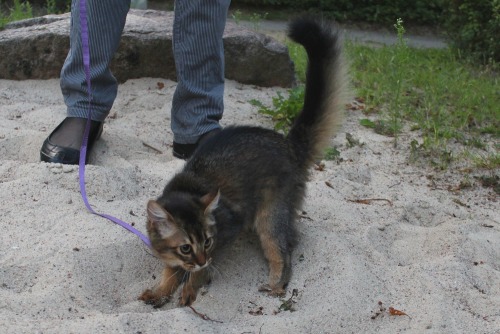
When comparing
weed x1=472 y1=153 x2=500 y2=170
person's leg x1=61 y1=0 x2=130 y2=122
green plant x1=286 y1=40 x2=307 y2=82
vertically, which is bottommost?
green plant x1=286 y1=40 x2=307 y2=82

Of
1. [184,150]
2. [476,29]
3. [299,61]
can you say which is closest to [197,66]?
[184,150]

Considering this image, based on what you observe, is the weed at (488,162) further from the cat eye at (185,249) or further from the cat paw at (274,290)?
the cat eye at (185,249)

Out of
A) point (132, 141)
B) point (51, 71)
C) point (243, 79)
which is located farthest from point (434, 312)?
point (51, 71)

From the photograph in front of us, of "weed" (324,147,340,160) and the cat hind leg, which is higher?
the cat hind leg

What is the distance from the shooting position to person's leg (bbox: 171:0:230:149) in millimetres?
4109

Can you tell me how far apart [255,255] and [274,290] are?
35cm

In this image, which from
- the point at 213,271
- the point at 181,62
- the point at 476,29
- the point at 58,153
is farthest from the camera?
the point at 476,29

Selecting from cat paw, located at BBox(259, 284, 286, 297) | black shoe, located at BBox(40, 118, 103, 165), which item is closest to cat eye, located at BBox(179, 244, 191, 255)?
cat paw, located at BBox(259, 284, 286, 297)

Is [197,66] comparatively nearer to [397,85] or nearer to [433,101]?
[397,85]

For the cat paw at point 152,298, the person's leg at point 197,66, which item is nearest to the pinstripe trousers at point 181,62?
the person's leg at point 197,66

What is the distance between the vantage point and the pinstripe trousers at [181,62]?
401cm

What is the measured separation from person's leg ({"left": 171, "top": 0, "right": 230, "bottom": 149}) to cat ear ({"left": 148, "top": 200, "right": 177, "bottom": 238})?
4.29ft

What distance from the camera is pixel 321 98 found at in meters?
3.69

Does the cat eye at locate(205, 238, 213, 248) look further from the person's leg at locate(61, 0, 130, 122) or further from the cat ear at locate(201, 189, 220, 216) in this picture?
the person's leg at locate(61, 0, 130, 122)
